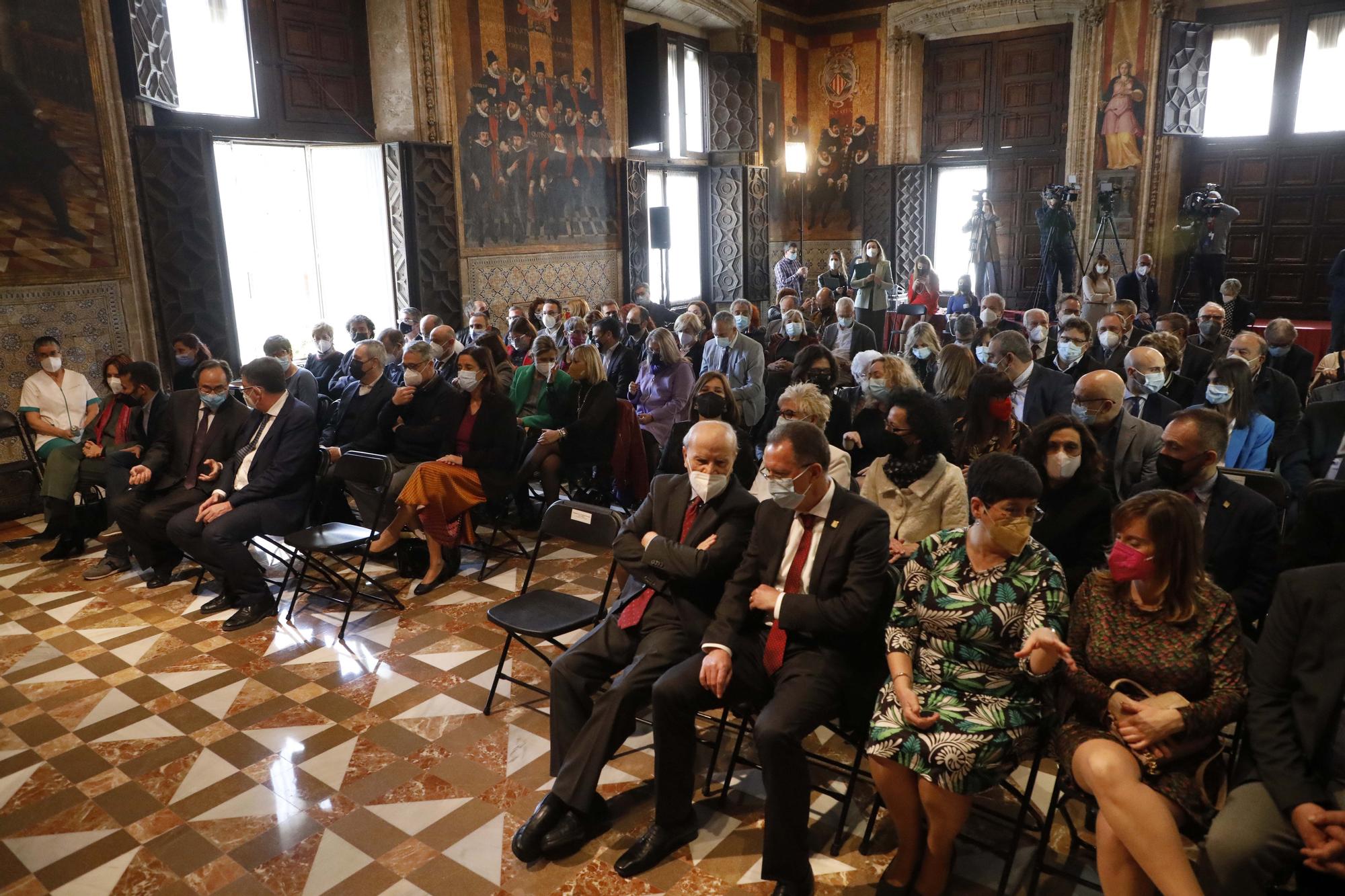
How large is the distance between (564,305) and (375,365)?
560 cm

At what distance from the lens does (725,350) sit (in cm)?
750

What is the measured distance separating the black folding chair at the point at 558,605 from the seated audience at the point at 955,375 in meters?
2.39

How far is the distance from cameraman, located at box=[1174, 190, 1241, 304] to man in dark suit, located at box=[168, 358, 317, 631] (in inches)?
455

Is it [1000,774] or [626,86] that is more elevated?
[626,86]

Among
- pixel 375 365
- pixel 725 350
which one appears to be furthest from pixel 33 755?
pixel 725 350

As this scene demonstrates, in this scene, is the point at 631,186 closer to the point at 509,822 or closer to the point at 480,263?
Answer: the point at 480,263

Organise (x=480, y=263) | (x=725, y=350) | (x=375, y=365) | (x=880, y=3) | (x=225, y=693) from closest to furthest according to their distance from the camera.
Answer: (x=225, y=693) → (x=375, y=365) → (x=725, y=350) → (x=480, y=263) → (x=880, y=3)

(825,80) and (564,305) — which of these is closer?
(564,305)

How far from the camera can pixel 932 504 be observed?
411 cm

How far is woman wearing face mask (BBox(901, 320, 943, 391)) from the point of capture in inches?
274

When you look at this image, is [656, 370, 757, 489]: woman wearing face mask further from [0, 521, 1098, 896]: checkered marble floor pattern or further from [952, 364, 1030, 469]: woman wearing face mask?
[0, 521, 1098, 896]: checkered marble floor pattern

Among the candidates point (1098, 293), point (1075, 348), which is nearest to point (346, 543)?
point (1075, 348)

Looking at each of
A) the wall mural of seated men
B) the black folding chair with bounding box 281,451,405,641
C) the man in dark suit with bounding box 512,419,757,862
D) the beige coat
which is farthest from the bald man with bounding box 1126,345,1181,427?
the wall mural of seated men

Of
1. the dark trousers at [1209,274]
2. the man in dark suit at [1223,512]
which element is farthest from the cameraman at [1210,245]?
the man in dark suit at [1223,512]
